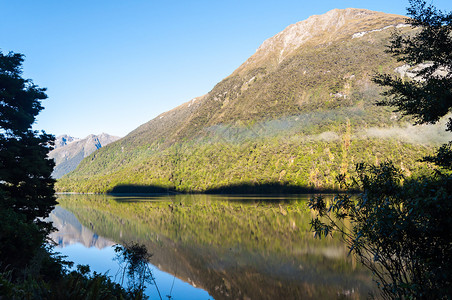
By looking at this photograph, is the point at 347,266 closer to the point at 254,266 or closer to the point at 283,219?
the point at 254,266

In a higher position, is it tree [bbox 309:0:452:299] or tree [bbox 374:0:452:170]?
tree [bbox 374:0:452:170]

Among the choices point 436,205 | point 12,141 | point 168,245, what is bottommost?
point 168,245

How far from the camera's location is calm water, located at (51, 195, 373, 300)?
26.4m

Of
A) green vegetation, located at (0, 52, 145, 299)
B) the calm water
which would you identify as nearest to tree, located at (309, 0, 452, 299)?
the calm water

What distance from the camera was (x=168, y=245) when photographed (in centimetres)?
4588

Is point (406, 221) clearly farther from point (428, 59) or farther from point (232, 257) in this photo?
point (232, 257)

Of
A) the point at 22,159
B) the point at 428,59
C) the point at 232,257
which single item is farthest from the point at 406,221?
the point at 22,159

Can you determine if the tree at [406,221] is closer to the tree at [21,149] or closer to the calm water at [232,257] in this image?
the calm water at [232,257]

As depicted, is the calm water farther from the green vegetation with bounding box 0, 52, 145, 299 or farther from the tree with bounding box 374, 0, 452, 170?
the tree with bounding box 374, 0, 452, 170

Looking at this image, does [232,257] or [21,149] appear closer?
[21,149]

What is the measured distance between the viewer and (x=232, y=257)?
37250 millimetres

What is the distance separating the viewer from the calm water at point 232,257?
86.6 feet

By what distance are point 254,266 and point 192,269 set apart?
711cm

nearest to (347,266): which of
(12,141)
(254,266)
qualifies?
(254,266)
